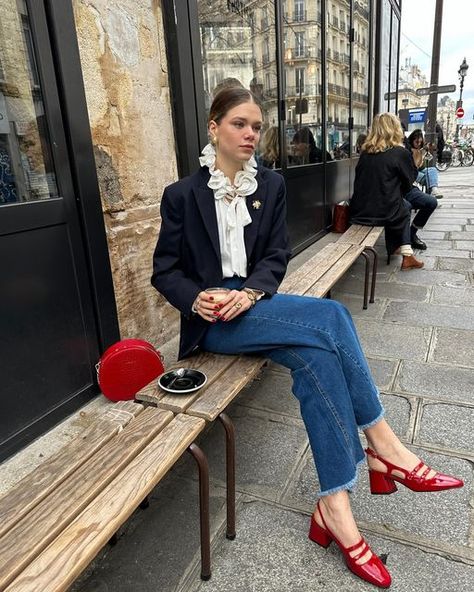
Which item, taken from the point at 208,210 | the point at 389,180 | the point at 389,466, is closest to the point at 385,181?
the point at 389,180

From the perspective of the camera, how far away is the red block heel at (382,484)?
1823 mm

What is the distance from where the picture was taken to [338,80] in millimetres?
6688

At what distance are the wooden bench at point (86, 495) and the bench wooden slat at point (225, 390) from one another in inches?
2.0

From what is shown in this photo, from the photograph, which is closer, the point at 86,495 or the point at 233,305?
the point at 86,495

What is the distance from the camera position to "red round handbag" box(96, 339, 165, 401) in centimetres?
231

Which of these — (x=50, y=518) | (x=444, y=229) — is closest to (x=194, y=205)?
(x=50, y=518)

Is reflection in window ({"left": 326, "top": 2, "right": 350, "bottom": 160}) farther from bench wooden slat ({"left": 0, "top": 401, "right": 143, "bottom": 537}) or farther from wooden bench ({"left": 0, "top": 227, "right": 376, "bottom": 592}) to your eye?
bench wooden slat ({"left": 0, "top": 401, "right": 143, "bottom": 537})

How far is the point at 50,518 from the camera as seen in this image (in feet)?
3.85

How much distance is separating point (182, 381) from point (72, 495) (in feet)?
2.04

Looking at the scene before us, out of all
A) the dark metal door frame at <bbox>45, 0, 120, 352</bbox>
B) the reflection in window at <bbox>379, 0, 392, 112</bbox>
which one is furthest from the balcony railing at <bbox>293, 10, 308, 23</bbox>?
the reflection in window at <bbox>379, 0, 392, 112</bbox>

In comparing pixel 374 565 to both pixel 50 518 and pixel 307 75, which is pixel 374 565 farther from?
pixel 307 75

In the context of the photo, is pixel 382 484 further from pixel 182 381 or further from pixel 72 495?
pixel 72 495

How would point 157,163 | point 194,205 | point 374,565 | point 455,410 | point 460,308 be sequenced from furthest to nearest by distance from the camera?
point 460,308
point 157,163
point 455,410
point 194,205
point 374,565

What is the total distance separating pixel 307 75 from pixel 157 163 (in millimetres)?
3466
